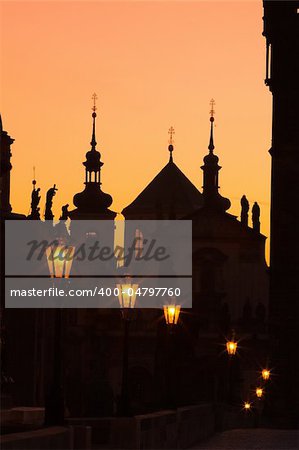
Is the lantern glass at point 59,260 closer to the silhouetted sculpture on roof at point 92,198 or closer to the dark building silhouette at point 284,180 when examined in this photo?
the dark building silhouette at point 284,180

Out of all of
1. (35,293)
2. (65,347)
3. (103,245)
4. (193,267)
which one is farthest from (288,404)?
(103,245)

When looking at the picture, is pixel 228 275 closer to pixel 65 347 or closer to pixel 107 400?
pixel 65 347

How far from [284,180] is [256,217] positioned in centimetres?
3151

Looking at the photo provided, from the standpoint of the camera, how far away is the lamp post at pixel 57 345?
26.4 metres

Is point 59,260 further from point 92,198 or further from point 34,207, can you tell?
point 92,198

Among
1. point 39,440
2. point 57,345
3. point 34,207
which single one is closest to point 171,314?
point 57,345

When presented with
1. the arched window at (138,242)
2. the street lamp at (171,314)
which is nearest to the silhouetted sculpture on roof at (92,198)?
the arched window at (138,242)

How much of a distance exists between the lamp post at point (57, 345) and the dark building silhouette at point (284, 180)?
163 feet

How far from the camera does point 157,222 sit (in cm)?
11225

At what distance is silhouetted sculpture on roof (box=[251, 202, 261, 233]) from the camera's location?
110812 mm

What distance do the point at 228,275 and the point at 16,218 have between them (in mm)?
43487

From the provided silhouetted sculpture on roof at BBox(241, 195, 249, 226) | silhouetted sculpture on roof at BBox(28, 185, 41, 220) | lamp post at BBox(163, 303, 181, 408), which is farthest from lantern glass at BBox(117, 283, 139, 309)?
silhouetted sculpture on roof at BBox(241, 195, 249, 226)

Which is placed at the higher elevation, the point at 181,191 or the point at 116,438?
the point at 181,191

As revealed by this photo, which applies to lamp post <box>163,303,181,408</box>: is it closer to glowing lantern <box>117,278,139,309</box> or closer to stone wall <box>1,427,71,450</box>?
glowing lantern <box>117,278,139,309</box>
